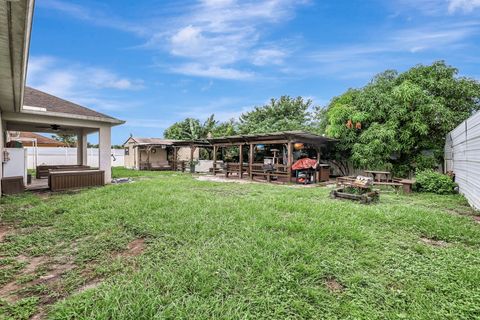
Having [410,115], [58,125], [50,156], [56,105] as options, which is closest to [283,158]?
[410,115]

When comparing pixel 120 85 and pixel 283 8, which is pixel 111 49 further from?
pixel 283 8

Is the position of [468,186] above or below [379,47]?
below

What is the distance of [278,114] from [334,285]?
855 inches

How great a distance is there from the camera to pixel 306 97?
24.3m

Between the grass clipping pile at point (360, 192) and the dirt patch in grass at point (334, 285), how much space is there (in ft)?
15.6

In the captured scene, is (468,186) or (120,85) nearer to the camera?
(468,186)

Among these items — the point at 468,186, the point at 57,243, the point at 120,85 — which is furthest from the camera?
the point at 120,85

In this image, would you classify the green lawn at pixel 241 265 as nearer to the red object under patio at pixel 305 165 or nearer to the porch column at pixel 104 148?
the porch column at pixel 104 148

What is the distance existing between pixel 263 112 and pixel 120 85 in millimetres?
13096

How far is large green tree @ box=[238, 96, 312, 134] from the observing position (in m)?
22.1

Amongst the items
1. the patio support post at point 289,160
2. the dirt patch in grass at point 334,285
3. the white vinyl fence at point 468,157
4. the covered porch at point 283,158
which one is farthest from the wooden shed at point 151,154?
the dirt patch in grass at point 334,285

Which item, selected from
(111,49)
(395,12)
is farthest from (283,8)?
(111,49)

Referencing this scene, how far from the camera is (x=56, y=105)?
33.9ft

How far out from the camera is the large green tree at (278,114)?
2209 centimetres
